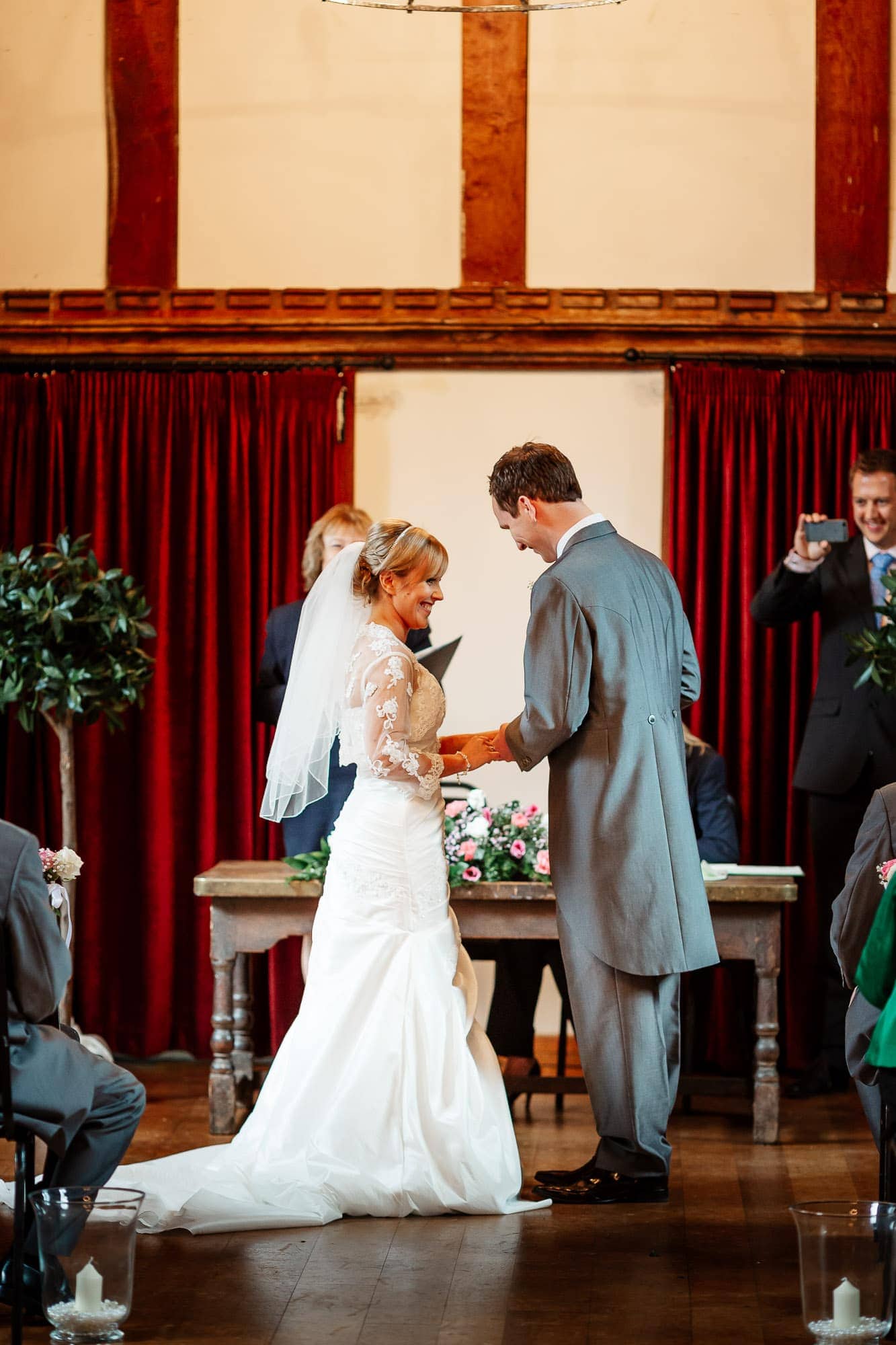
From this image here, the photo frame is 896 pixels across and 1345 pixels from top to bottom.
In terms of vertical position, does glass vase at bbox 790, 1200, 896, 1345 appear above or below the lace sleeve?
below

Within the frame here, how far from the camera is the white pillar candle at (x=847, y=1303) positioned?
2.82 m

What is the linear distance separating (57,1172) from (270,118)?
15.3 feet

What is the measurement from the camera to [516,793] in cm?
650

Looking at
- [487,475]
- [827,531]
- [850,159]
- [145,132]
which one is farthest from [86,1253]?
[850,159]

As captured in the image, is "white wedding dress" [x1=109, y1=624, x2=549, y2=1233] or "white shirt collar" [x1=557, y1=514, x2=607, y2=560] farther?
"white shirt collar" [x1=557, y1=514, x2=607, y2=560]

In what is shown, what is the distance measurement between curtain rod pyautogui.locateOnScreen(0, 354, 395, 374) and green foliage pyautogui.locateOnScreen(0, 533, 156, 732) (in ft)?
3.55

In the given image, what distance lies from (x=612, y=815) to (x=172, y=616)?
281 centimetres

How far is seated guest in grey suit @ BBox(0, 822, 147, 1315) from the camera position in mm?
2975

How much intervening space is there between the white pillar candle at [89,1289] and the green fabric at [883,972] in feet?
5.03

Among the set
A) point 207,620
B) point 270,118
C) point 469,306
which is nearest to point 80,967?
point 207,620

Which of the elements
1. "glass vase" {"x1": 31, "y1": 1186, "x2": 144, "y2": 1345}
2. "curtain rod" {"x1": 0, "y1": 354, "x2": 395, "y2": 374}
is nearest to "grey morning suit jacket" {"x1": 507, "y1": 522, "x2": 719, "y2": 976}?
"glass vase" {"x1": 31, "y1": 1186, "x2": 144, "y2": 1345}

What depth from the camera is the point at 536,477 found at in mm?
4242

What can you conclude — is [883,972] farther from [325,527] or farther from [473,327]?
[473,327]

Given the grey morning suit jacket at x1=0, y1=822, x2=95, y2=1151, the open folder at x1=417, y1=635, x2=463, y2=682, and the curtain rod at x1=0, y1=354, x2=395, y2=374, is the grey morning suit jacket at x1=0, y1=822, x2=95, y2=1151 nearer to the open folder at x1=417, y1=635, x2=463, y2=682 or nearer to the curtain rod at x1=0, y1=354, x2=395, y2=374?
the open folder at x1=417, y1=635, x2=463, y2=682
